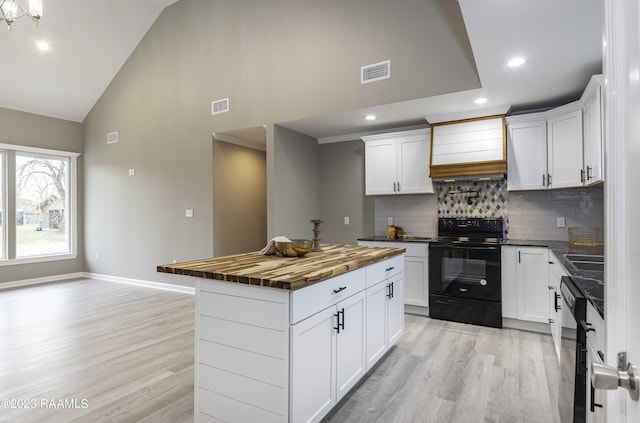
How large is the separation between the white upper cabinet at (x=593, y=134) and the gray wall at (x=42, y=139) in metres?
8.32

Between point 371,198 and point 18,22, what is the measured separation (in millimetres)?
5893

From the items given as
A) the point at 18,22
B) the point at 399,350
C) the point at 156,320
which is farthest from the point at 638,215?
the point at 18,22

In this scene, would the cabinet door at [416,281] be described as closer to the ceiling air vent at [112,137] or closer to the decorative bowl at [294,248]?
the decorative bowl at [294,248]

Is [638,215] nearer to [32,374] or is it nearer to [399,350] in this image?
[399,350]

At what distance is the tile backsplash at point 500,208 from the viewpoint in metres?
3.93

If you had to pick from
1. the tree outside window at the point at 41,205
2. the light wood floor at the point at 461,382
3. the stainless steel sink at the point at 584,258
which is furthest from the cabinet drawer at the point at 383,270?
the tree outside window at the point at 41,205

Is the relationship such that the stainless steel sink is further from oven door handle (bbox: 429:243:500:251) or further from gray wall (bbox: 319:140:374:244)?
gray wall (bbox: 319:140:374:244)

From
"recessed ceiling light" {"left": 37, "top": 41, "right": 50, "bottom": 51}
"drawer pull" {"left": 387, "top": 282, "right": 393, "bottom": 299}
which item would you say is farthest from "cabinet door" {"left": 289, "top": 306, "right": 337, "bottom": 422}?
"recessed ceiling light" {"left": 37, "top": 41, "right": 50, "bottom": 51}

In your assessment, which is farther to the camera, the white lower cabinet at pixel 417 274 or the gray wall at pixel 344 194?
the gray wall at pixel 344 194

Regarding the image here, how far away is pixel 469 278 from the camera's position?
3947mm

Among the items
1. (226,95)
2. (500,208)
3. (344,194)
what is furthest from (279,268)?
(226,95)

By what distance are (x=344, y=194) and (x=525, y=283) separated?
2778 mm

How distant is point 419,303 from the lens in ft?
14.1

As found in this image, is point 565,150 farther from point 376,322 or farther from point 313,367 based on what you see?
point 313,367
